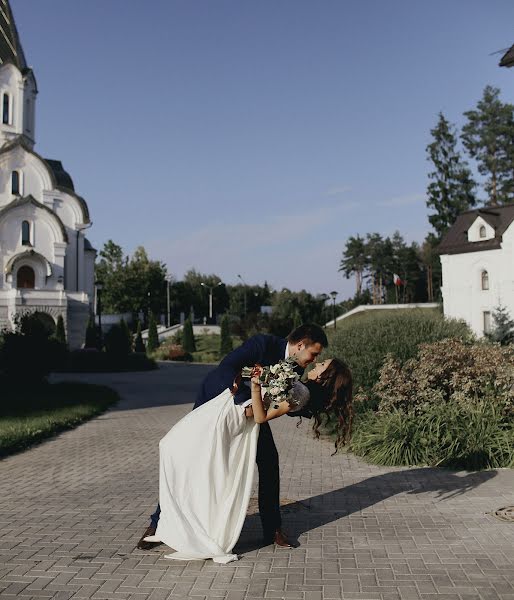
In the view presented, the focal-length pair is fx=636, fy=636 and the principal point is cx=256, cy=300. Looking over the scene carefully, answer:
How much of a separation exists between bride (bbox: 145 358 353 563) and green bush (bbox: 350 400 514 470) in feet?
12.9

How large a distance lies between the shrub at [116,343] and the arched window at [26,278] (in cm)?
1246

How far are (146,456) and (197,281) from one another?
77945 millimetres

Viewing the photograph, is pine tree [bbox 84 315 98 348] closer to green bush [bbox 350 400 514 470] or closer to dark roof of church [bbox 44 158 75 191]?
dark roof of church [bbox 44 158 75 191]

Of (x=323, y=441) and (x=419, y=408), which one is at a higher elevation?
(x=419, y=408)

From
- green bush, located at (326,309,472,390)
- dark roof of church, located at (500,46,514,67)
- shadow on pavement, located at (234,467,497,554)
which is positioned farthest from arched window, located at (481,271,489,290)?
shadow on pavement, located at (234,467,497,554)

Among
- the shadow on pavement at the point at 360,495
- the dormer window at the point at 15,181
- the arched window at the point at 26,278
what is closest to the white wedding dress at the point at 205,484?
the shadow on pavement at the point at 360,495

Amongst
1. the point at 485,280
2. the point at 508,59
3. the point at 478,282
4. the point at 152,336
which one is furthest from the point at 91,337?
the point at 508,59

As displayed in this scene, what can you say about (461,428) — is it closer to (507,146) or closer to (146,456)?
(146,456)

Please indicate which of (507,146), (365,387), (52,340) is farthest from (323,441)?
(507,146)

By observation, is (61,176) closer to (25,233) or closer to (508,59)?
(25,233)

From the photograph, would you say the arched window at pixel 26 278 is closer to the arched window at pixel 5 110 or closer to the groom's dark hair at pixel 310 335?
the arched window at pixel 5 110

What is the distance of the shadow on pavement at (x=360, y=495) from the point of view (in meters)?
5.55

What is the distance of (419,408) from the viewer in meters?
8.80

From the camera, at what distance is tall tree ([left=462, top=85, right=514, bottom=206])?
52000 mm
